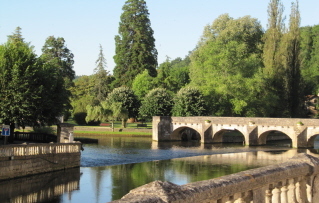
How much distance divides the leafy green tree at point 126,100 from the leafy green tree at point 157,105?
3.66 m

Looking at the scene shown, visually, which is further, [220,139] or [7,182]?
[220,139]

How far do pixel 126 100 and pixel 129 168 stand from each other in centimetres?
3574

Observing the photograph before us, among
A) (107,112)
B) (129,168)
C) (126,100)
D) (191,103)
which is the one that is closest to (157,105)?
(191,103)

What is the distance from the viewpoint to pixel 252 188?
7.16 m

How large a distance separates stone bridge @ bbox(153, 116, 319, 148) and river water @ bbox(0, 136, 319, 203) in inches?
61.7

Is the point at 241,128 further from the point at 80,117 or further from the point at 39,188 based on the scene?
the point at 39,188

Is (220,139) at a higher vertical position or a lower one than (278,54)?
lower

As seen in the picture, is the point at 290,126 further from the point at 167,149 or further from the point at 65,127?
the point at 65,127

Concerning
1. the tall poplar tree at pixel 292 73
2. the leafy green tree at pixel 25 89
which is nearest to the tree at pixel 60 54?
the tall poplar tree at pixel 292 73

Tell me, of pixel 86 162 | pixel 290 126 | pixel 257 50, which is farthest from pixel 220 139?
pixel 86 162

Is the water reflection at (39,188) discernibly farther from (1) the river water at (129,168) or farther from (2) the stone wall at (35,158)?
(2) the stone wall at (35,158)

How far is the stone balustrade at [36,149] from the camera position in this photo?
933 inches

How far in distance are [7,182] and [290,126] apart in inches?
1369

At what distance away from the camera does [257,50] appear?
71.9 m
